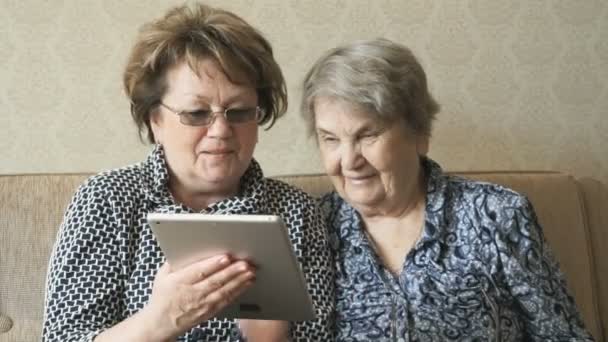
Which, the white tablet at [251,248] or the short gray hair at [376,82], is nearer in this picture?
the white tablet at [251,248]

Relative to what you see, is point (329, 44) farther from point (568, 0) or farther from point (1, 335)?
point (1, 335)

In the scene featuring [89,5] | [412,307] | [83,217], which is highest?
[89,5]

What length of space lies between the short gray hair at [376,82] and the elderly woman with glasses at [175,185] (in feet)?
0.34

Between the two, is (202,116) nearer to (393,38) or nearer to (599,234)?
(393,38)

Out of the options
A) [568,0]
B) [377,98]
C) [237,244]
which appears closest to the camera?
[237,244]

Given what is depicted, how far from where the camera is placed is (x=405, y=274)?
1646 millimetres

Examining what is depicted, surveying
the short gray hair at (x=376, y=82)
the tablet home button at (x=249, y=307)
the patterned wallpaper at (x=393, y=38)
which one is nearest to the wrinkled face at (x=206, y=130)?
the short gray hair at (x=376, y=82)

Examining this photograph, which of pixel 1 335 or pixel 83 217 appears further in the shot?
pixel 1 335

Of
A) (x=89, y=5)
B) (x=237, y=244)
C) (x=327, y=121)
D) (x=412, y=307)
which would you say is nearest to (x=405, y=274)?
(x=412, y=307)

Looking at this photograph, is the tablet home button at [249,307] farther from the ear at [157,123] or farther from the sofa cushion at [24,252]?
the sofa cushion at [24,252]

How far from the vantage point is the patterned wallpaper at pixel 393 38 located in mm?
2062

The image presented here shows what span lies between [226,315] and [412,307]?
0.41 meters

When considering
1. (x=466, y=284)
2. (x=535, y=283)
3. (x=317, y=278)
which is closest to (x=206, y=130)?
(x=317, y=278)

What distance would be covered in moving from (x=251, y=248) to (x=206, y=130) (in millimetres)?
384
